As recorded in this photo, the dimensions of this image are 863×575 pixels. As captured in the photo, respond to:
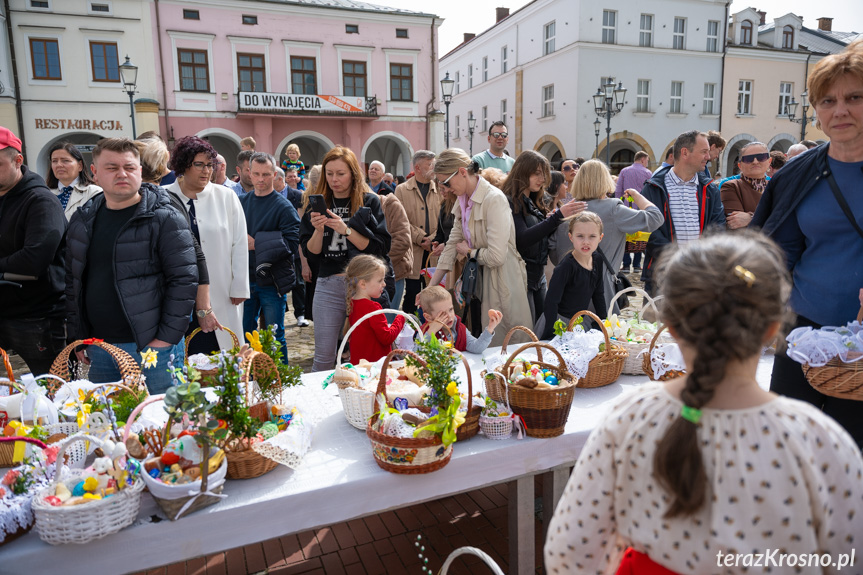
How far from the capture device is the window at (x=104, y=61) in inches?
701

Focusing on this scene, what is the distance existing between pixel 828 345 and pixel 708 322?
1.22m

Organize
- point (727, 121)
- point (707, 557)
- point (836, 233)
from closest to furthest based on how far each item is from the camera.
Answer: point (707, 557) → point (836, 233) → point (727, 121)

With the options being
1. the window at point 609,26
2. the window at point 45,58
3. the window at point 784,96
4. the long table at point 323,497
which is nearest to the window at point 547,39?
the window at point 609,26

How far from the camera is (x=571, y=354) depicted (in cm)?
247

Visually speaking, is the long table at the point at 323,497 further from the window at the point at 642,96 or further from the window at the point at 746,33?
the window at the point at 746,33

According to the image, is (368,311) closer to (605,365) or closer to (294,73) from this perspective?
(605,365)

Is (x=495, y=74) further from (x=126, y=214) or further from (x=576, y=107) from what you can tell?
(x=126, y=214)

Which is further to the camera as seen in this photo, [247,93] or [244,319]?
[247,93]

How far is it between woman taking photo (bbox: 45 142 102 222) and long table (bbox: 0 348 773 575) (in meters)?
2.67

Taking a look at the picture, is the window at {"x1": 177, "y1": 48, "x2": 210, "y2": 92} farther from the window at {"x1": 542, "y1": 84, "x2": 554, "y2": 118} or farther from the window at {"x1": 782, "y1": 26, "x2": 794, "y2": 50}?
the window at {"x1": 782, "y1": 26, "x2": 794, "y2": 50}

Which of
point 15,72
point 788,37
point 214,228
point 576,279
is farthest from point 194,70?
point 788,37

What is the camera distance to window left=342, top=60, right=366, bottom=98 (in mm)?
20922

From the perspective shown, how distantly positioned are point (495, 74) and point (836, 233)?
29102 millimetres

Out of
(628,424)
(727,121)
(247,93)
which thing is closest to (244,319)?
(628,424)
